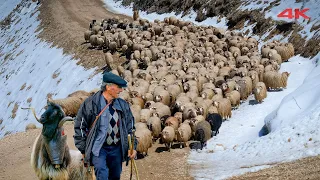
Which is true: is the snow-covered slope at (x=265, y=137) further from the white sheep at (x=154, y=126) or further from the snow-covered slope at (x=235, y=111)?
the white sheep at (x=154, y=126)

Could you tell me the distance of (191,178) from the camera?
10.2m

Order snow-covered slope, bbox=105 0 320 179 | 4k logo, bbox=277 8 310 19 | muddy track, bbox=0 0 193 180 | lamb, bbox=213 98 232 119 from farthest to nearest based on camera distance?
1. 4k logo, bbox=277 8 310 19
2. lamb, bbox=213 98 232 119
3. muddy track, bbox=0 0 193 180
4. snow-covered slope, bbox=105 0 320 179

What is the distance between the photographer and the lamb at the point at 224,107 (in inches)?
570

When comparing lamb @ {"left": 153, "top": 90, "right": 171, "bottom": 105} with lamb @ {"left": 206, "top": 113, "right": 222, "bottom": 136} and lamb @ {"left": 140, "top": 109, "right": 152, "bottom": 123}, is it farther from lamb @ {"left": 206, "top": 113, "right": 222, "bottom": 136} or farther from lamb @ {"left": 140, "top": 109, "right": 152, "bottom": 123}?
lamb @ {"left": 206, "top": 113, "right": 222, "bottom": 136}

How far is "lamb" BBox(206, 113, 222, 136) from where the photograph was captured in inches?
527

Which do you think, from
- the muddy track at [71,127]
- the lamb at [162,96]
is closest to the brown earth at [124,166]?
the muddy track at [71,127]

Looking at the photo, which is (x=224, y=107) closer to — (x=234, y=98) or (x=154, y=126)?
(x=234, y=98)

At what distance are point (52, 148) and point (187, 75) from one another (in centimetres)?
1196

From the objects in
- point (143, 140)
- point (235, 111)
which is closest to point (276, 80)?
point (235, 111)

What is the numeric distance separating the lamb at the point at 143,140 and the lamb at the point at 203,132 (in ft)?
4.69

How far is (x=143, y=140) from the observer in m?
12.0

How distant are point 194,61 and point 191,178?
10176mm

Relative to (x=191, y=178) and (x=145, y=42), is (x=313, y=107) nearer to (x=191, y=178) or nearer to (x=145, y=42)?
(x=191, y=178)

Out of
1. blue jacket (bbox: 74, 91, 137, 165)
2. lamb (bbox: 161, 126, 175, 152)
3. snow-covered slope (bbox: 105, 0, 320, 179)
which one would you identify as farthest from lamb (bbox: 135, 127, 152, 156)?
blue jacket (bbox: 74, 91, 137, 165)
